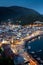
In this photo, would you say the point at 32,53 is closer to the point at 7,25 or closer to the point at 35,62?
the point at 35,62

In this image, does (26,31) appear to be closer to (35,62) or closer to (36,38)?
(36,38)

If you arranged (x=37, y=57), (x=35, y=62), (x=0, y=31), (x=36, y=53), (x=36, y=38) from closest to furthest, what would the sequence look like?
(x=35, y=62) → (x=37, y=57) → (x=36, y=53) → (x=0, y=31) → (x=36, y=38)

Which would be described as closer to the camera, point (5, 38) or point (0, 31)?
point (5, 38)

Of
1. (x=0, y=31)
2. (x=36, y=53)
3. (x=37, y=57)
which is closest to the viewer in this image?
(x=37, y=57)

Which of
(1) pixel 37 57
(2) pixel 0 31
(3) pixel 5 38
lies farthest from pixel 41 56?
(2) pixel 0 31

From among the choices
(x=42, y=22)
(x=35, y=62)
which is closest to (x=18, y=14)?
(x=42, y=22)

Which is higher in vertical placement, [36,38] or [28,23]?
[28,23]
